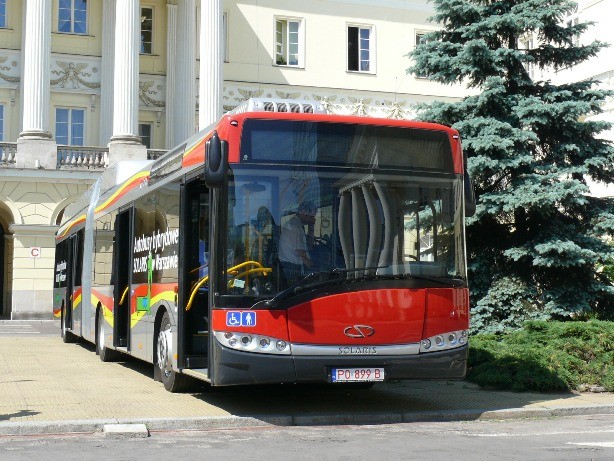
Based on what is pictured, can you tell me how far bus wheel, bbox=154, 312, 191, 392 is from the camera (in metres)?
13.4

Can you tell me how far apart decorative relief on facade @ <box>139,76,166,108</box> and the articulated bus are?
35010 millimetres

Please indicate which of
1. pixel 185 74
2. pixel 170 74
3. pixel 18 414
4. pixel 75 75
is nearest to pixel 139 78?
pixel 170 74

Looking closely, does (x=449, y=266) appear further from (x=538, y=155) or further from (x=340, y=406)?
(x=538, y=155)

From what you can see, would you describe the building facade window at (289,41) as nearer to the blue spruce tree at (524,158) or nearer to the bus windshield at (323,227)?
the blue spruce tree at (524,158)

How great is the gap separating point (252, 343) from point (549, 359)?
17.6ft

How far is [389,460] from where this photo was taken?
8.79 meters

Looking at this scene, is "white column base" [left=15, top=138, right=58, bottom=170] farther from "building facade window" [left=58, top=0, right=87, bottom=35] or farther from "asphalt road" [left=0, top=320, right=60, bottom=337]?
"building facade window" [left=58, top=0, right=87, bottom=35]

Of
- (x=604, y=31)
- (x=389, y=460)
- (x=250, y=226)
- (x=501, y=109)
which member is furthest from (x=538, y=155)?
(x=604, y=31)

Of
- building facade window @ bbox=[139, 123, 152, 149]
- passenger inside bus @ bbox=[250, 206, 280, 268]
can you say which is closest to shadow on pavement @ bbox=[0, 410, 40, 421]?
A: passenger inside bus @ bbox=[250, 206, 280, 268]

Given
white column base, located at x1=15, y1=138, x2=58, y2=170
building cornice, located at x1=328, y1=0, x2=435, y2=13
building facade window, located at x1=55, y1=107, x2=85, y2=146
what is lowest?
white column base, located at x1=15, y1=138, x2=58, y2=170

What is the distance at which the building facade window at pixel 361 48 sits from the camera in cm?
5012

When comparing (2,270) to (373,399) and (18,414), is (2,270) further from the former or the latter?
(18,414)

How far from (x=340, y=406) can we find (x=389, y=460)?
384 cm

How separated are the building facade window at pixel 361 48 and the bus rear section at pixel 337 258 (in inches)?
1533
